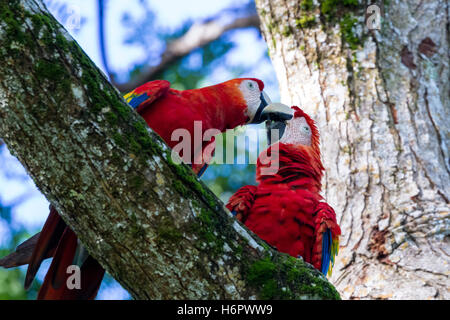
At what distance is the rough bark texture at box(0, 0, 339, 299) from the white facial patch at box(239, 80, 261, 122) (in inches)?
54.2

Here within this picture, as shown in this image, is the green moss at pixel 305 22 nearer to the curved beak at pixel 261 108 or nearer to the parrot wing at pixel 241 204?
the curved beak at pixel 261 108

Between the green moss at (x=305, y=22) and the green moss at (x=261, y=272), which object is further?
the green moss at (x=305, y=22)

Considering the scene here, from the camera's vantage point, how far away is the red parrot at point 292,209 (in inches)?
90.7

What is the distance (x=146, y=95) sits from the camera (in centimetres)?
254

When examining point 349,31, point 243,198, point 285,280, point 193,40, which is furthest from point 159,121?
point 193,40

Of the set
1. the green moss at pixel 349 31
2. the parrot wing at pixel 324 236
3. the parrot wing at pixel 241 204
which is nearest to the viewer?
the parrot wing at pixel 324 236

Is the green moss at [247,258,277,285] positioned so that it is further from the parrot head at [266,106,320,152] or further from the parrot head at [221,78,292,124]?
the parrot head at [221,78,292,124]

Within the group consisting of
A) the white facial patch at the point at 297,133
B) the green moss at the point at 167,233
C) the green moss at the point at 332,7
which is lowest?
the green moss at the point at 167,233

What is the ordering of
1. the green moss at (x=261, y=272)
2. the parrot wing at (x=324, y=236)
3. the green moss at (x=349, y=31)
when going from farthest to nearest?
the green moss at (x=349, y=31), the parrot wing at (x=324, y=236), the green moss at (x=261, y=272)

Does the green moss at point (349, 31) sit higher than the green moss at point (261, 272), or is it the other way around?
the green moss at point (349, 31)

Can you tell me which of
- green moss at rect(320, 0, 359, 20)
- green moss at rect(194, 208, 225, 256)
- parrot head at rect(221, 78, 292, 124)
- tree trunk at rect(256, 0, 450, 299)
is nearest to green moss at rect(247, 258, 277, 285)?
green moss at rect(194, 208, 225, 256)

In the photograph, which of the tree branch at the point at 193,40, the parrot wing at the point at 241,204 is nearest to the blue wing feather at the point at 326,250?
the parrot wing at the point at 241,204

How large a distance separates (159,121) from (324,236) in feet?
3.37

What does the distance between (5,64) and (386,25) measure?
241 cm
